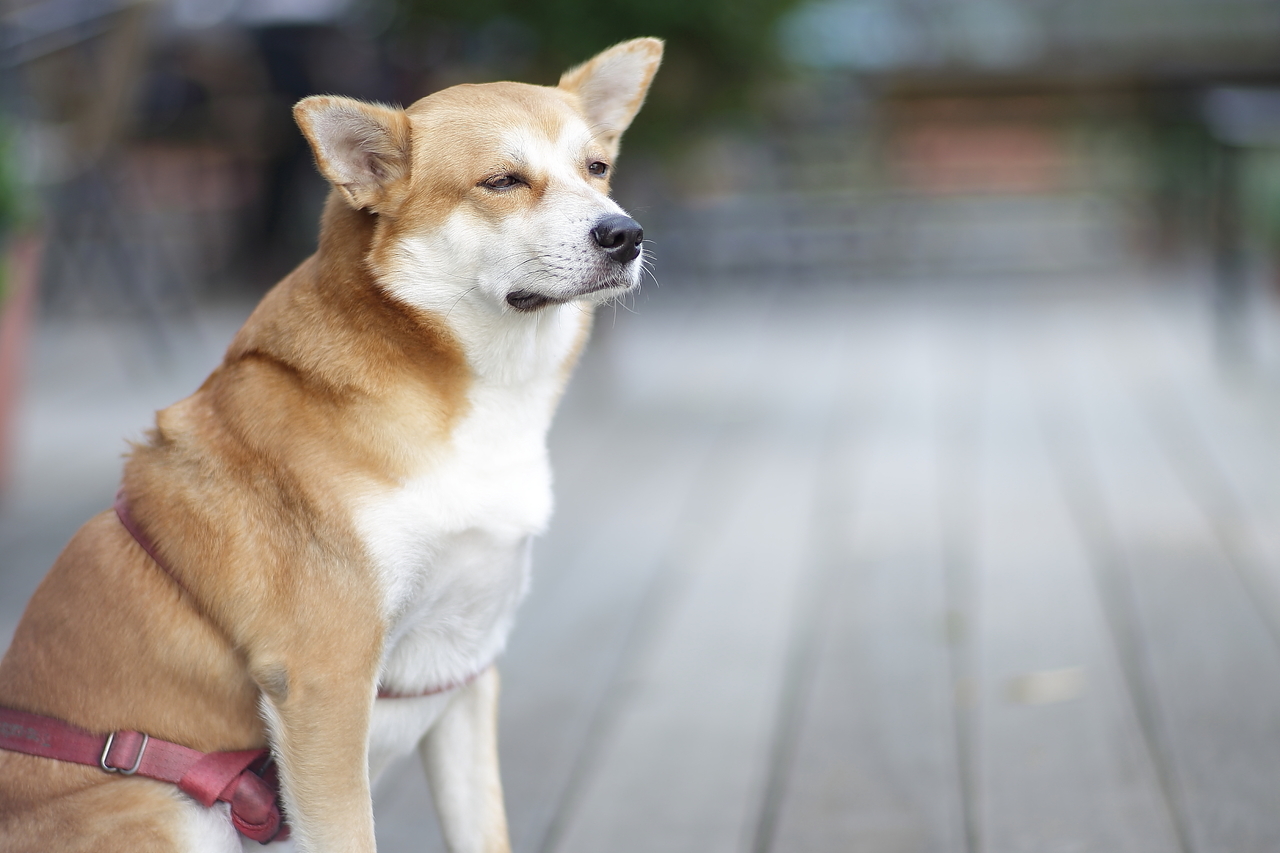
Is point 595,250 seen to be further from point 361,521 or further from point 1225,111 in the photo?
point 1225,111

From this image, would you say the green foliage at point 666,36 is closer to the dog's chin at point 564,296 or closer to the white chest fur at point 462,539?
the dog's chin at point 564,296

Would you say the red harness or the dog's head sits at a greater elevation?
the dog's head

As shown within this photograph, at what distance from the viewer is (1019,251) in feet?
25.9

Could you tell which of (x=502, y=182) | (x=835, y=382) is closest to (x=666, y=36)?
(x=835, y=382)

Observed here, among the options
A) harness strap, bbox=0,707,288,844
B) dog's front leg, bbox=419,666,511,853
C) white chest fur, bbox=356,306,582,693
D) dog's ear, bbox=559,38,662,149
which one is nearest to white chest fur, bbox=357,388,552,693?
white chest fur, bbox=356,306,582,693

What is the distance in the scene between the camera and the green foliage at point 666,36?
393cm

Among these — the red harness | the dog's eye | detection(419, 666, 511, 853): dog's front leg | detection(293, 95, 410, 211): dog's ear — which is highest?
detection(293, 95, 410, 211): dog's ear

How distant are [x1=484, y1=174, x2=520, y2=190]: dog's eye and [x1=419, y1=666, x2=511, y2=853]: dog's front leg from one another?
66 cm

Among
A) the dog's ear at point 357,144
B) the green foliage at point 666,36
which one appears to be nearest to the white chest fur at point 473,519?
the dog's ear at point 357,144

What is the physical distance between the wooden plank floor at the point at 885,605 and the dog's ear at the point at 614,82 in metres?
1.13

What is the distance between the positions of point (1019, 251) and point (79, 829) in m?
7.43

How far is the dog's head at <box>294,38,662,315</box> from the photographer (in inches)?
60.4

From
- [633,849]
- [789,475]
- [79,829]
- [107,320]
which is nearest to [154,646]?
[79,829]

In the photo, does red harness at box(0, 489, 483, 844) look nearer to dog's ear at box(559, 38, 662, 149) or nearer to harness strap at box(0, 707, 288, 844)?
harness strap at box(0, 707, 288, 844)
